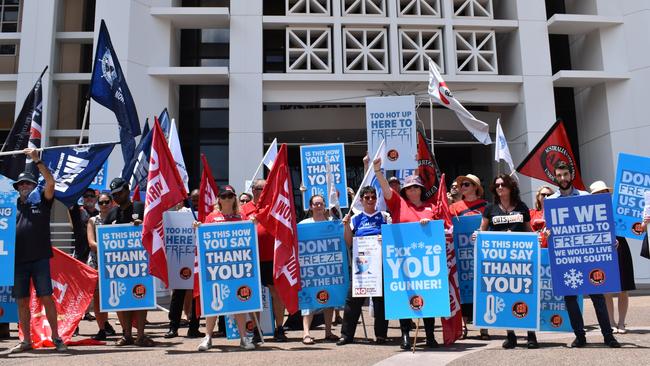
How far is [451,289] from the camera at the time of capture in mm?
7145

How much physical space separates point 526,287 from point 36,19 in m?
19.0

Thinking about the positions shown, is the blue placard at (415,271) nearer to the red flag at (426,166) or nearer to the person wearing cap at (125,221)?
the person wearing cap at (125,221)

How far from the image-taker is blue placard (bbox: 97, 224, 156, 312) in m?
7.20

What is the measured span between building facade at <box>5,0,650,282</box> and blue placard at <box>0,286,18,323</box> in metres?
10.5

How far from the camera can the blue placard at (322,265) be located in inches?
306

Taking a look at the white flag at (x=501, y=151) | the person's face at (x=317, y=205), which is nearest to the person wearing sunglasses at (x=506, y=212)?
the person's face at (x=317, y=205)

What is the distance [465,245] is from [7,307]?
6566mm

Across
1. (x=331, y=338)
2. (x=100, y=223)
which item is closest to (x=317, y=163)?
(x=331, y=338)

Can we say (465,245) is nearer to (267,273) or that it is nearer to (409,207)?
(409,207)

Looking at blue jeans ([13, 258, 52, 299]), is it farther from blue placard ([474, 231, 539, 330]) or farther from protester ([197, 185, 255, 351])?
blue placard ([474, 231, 539, 330])

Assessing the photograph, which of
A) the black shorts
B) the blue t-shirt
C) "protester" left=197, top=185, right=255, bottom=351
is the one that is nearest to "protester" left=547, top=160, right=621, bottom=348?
the blue t-shirt

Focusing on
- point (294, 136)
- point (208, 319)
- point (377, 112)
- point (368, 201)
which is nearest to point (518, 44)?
point (294, 136)

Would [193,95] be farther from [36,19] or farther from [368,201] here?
[368,201]

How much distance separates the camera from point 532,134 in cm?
1920
